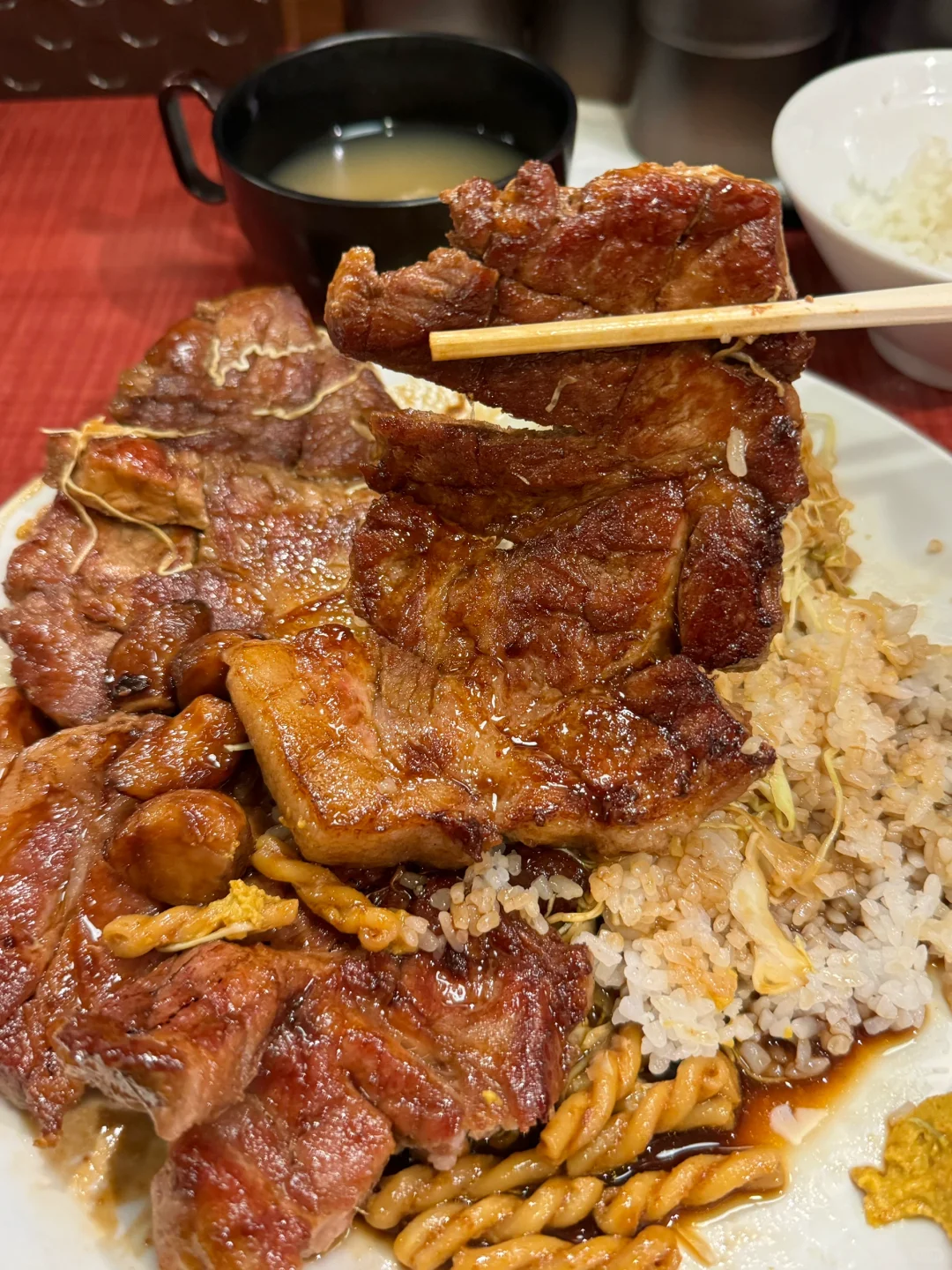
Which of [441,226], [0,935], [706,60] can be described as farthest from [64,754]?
[706,60]

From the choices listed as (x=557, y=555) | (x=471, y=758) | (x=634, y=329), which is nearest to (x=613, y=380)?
(x=634, y=329)

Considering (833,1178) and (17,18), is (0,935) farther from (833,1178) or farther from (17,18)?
(17,18)

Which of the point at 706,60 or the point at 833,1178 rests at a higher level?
the point at 706,60

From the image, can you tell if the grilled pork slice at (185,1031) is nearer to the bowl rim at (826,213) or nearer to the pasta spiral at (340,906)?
the pasta spiral at (340,906)

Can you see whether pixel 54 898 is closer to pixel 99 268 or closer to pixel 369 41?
pixel 99 268

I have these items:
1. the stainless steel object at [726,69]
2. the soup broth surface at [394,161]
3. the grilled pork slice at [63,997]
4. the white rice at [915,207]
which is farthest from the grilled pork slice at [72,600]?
the stainless steel object at [726,69]

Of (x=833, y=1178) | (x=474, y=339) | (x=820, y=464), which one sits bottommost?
(x=833, y=1178)
